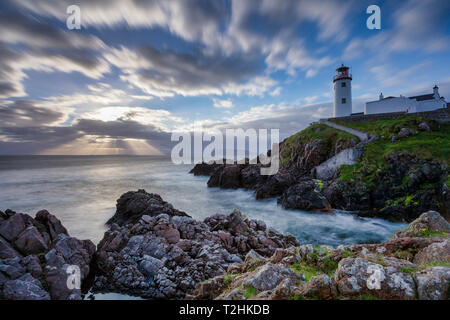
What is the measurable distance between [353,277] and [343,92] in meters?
49.5

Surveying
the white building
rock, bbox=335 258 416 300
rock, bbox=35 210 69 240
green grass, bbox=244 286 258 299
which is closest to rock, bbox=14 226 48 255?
rock, bbox=35 210 69 240

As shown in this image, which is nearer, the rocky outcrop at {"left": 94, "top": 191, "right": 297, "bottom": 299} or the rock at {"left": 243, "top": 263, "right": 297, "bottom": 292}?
the rock at {"left": 243, "top": 263, "right": 297, "bottom": 292}

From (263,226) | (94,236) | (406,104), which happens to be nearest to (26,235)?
(94,236)

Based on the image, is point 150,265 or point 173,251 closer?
point 150,265

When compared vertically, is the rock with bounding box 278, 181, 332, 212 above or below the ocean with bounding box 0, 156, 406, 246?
above

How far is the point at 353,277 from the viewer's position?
13.9 feet

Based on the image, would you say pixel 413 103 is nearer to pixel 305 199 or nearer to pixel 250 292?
pixel 305 199

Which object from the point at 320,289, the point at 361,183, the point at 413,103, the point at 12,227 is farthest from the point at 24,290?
the point at 413,103

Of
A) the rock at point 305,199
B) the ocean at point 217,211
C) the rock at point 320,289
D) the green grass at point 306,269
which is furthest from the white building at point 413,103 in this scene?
the rock at point 320,289

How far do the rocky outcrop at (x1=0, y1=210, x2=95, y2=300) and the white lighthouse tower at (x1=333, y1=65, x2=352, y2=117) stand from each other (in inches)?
1988

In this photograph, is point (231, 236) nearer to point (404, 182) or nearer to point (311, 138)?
point (404, 182)

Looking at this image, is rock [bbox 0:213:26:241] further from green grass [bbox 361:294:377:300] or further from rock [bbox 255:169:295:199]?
rock [bbox 255:169:295:199]

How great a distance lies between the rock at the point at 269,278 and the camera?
506 cm

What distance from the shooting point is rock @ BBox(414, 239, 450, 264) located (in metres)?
5.21
